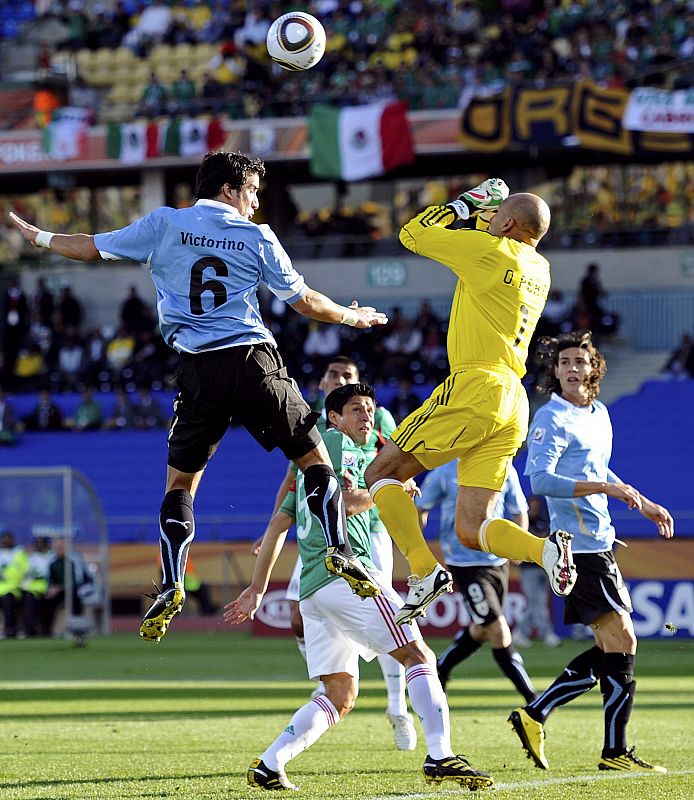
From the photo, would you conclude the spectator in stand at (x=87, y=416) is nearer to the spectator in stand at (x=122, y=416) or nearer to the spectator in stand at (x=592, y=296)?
the spectator in stand at (x=122, y=416)

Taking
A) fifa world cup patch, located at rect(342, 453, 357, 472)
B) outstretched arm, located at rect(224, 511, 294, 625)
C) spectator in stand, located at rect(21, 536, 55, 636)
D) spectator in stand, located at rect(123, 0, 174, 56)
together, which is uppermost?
spectator in stand, located at rect(123, 0, 174, 56)

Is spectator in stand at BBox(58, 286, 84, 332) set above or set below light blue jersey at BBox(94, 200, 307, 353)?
below

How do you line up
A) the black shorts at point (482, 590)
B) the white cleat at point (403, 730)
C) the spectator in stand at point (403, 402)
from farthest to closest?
the spectator in stand at point (403, 402), the black shorts at point (482, 590), the white cleat at point (403, 730)

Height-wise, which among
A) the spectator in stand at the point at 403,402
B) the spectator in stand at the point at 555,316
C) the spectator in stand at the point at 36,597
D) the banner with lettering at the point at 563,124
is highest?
the banner with lettering at the point at 563,124

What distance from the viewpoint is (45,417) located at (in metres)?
29.7

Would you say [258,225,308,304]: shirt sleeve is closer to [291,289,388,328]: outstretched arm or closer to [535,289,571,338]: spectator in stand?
[291,289,388,328]: outstretched arm

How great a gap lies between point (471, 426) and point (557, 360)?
1.24m

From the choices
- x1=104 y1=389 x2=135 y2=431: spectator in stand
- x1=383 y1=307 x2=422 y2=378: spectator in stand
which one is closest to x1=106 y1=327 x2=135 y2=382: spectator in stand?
x1=104 y1=389 x2=135 y2=431: spectator in stand

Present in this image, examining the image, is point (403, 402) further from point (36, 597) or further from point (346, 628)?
point (346, 628)

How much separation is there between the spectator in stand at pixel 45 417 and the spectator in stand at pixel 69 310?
3.25 m

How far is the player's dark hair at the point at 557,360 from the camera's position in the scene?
28.2ft

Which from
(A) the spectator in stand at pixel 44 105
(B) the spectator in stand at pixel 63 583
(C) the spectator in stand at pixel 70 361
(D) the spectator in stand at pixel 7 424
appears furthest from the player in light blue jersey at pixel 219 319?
(A) the spectator in stand at pixel 44 105

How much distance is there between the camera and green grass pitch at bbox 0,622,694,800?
752cm

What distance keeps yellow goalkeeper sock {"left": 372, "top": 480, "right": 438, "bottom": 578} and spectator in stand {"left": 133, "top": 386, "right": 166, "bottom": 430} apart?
21739 millimetres
